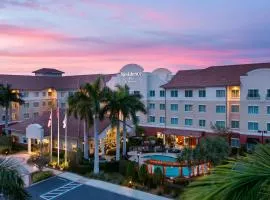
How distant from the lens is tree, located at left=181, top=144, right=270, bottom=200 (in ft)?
8.50

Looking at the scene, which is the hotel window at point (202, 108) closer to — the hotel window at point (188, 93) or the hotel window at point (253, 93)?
the hotel window at point (188, 93)

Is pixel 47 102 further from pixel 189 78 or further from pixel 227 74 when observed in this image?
pixel 227 74

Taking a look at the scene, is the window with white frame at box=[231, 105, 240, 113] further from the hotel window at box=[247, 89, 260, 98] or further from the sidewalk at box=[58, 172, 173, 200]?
the sidewalk at box=[58, 172, 173, 200]

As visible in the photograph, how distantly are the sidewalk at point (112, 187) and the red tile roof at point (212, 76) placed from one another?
80.3 feet

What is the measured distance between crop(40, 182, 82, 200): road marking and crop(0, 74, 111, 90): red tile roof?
3927 cm

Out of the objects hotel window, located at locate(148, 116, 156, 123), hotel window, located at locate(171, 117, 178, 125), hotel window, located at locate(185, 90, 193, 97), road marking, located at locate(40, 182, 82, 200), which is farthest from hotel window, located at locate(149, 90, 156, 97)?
road marking, located at locate(40, 182, 82, 200)

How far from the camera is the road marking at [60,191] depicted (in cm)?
3044

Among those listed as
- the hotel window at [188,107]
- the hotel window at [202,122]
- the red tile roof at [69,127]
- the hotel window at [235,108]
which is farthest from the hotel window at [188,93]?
the red tile roof at [69,127]

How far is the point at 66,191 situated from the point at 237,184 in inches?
1214

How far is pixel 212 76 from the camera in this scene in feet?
177

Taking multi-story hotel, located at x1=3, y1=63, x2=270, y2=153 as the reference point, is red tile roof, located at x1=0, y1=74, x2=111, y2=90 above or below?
above

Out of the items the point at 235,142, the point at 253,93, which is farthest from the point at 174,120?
the point at 253,93

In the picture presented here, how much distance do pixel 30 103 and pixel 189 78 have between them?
1335 inches

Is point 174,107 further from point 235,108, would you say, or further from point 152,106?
point 235,108
